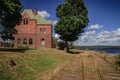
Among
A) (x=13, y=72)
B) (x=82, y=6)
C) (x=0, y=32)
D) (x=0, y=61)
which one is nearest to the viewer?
(x=13, y=72)

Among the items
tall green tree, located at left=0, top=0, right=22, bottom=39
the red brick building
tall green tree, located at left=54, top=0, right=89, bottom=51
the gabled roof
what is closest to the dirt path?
tall green tree, located at left=0, top=0, right=22, bottom=39

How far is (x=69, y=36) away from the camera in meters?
41.2

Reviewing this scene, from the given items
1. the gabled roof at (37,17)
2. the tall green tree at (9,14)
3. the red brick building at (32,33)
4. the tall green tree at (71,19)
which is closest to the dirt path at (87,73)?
the tall green tree at (9,14)

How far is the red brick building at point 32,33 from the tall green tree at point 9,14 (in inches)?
808

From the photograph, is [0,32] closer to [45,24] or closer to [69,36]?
[69,36]

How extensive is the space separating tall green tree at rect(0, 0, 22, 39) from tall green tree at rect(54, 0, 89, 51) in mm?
14542

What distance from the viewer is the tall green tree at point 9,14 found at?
934 inches

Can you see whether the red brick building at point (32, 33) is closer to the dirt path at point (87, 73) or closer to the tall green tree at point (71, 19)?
the tall green tree at point (71, 19)

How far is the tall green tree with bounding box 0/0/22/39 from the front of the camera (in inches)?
934

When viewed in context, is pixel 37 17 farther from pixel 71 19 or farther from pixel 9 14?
pixel 9 14

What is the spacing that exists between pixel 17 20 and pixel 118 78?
764 inches

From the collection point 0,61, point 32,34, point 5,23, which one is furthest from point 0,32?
point 32,34

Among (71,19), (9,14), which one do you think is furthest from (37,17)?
(9,14)

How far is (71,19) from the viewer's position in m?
39.8
